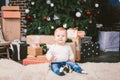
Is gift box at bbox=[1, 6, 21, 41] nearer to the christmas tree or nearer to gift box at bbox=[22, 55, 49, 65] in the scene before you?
the christmas tree

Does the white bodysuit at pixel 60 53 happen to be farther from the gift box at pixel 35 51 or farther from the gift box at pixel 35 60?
the gift box at pixel 35 51

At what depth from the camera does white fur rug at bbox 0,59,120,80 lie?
3.48m

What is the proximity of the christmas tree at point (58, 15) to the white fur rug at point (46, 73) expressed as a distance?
323cm

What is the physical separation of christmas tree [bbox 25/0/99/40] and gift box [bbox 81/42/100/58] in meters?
0.50

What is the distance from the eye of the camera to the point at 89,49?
678 cm

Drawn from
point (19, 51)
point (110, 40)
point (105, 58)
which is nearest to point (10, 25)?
point (19, 51)

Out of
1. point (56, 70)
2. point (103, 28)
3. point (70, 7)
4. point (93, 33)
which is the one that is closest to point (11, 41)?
point (70, 7)

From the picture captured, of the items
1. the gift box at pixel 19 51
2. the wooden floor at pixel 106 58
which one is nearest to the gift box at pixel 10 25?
the gift box at pixel 19 51

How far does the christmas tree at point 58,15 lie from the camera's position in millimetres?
7090

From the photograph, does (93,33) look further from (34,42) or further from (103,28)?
(34,42)

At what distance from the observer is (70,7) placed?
7184mm

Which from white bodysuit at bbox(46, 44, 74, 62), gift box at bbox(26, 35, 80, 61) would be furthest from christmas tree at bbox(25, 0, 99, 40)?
white bodysuit at bbox(46, 44, 74, 62)

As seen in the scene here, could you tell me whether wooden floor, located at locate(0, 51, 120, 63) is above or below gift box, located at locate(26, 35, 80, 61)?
below

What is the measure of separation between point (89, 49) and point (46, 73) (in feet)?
10.8
